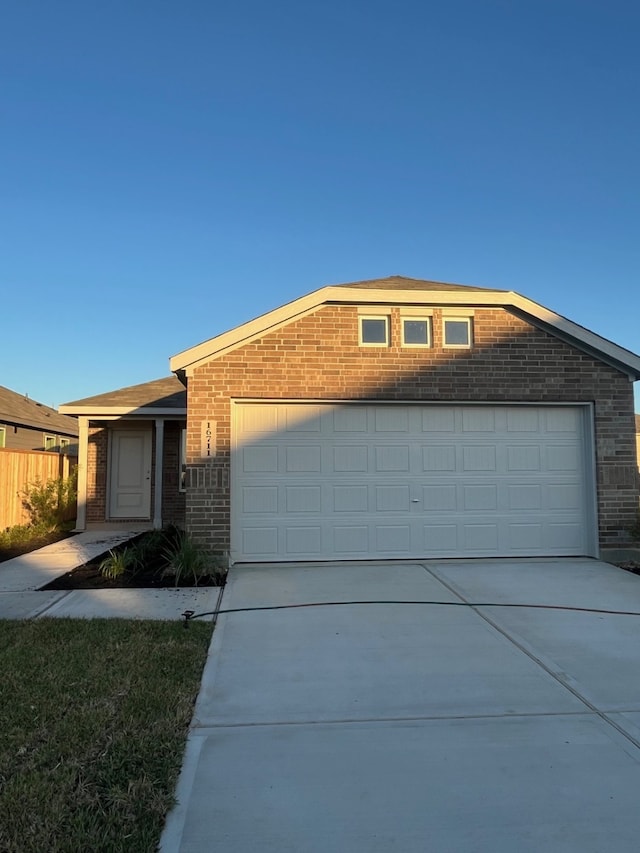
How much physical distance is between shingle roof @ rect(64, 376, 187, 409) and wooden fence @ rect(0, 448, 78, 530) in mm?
1537

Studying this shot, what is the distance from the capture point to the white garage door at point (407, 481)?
8.67m

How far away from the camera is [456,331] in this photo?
9.15 m

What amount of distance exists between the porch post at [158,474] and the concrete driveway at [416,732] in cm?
707

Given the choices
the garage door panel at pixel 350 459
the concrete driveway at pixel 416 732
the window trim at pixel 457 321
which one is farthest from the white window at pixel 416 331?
the concrete driveway at pixel 416 732

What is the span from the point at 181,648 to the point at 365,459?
4624mm

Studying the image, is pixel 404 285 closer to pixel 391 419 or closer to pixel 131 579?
pixel 391 419

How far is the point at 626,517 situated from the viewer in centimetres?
889

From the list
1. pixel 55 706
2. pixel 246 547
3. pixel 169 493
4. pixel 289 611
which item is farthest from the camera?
pixel 169 493

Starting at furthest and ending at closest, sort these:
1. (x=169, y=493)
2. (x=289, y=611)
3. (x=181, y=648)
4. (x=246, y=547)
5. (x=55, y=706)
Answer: (x=169, y=493) < (x=246, y=547) < (x=289, y=611) < (x=181, y=648) < (x=55, y=706)

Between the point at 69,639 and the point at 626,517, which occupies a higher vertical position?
the point at 626,517

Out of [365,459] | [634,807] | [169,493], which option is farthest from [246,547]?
[634,807]

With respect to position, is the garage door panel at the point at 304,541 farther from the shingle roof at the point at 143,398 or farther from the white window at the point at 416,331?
the shingle roof at the point at 143,398

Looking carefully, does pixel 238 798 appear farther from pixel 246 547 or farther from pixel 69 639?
pixel 246 547

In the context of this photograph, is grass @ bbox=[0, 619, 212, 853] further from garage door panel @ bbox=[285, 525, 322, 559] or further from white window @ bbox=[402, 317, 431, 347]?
white window @ bbox=[402, 317, 431, 347]
